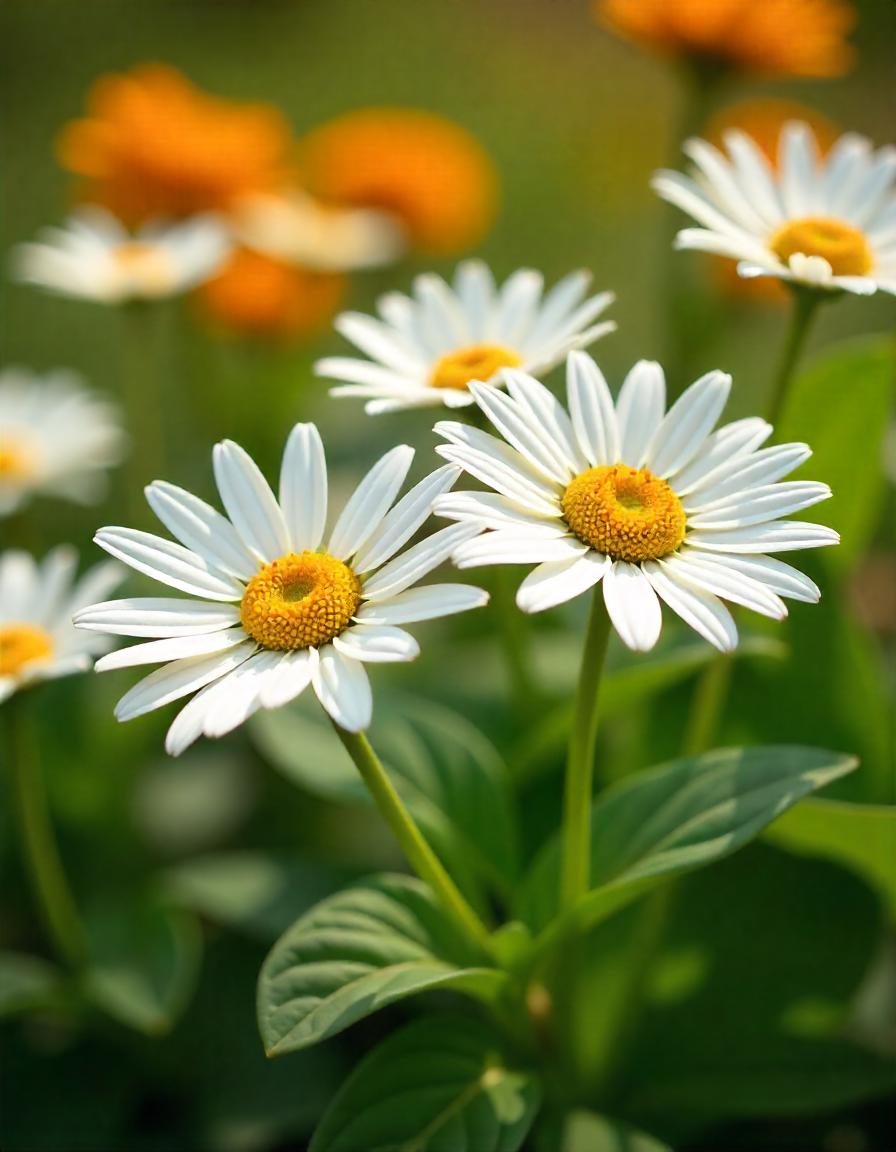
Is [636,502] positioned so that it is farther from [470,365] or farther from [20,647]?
[20,647]

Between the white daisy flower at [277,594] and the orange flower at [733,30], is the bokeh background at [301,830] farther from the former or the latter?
the white daisy flower at [277,594]

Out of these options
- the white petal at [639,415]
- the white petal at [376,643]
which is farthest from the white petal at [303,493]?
the white petal at [639,415]

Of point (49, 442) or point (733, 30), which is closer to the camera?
point (49, 442)

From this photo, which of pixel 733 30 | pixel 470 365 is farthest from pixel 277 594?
pixel 733 30

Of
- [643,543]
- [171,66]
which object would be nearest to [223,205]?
[643,543]

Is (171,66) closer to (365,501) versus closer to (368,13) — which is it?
(368,13)

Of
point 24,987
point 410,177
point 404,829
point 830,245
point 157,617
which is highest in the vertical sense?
point 410,177
